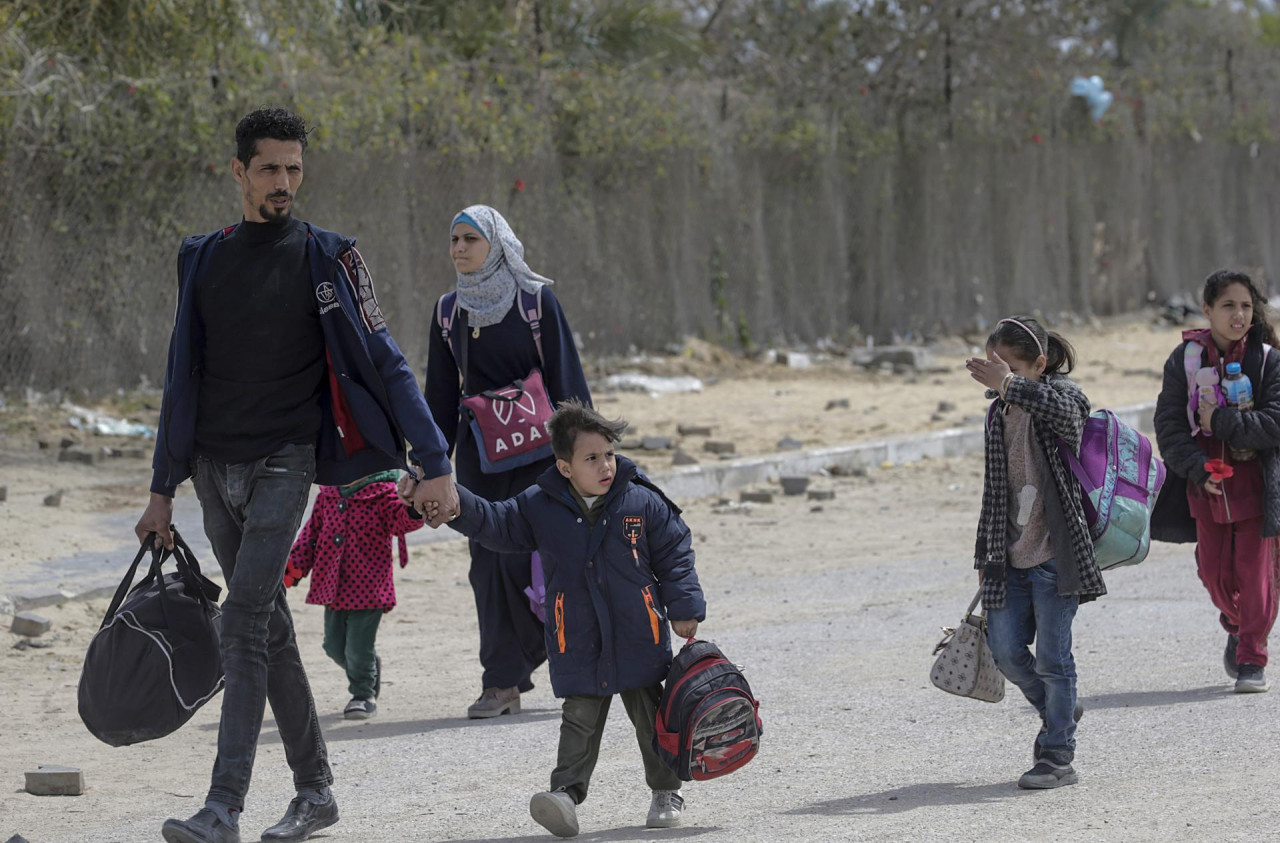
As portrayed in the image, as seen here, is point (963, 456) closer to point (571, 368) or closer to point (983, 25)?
point (571, 368)

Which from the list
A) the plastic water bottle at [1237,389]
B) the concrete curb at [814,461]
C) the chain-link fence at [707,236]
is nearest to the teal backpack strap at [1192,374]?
the plastic water bottle at [1237,389]

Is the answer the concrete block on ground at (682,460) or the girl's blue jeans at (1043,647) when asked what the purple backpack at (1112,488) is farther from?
the concrete block on ground at (682,460)

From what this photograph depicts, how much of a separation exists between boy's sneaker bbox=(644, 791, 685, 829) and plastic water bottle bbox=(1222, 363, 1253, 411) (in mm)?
2859

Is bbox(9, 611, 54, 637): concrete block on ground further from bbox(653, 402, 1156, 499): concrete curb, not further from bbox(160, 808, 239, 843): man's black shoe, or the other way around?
bbox(653, 402, 1156, 499): concrete curb

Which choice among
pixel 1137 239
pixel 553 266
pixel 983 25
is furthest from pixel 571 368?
pixel 1137 239

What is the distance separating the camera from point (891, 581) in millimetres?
9102

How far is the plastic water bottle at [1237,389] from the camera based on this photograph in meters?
6.34

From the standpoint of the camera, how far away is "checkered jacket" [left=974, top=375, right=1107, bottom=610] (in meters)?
5.11

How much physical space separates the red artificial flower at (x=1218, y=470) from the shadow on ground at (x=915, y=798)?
1864mm

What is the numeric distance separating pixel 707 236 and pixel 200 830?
53.8ft

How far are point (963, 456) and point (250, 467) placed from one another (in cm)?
1023

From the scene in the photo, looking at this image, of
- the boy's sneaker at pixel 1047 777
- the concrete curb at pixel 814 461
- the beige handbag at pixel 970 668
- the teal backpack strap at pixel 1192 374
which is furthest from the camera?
the concrete curb at pixel 814 461

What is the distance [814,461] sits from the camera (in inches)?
519

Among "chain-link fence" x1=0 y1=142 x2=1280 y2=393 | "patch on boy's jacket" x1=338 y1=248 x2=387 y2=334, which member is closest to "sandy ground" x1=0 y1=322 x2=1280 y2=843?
"patch on boy's jacket" x1=338 y1=248 x2=387 y2=334
